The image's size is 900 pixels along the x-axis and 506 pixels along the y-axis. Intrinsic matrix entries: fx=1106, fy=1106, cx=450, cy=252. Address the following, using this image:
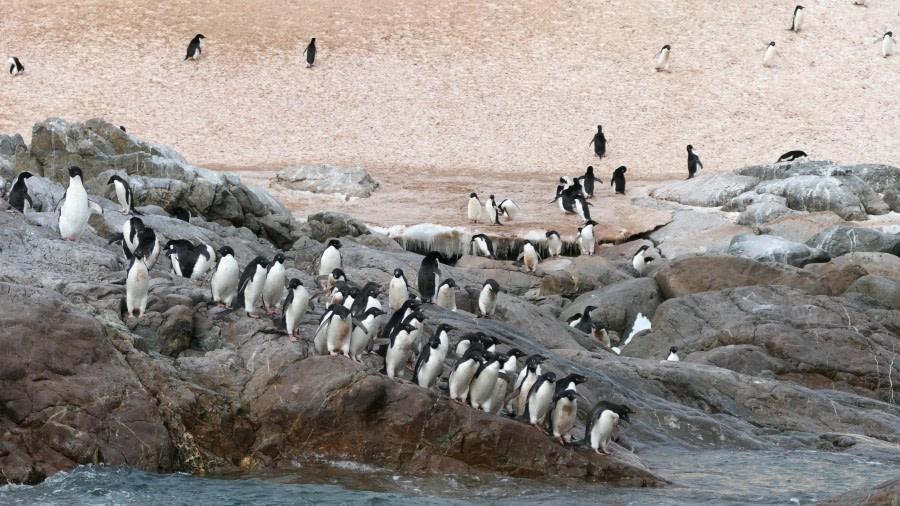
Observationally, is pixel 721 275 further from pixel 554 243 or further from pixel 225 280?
pixel 225 280

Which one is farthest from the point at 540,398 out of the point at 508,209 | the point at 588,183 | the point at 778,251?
the point at 588,183

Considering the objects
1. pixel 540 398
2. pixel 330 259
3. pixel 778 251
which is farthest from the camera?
pixel 778 251

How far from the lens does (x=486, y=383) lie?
12195 millimetres

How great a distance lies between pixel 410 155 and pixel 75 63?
44.4 ft

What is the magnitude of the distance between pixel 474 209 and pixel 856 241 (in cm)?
932

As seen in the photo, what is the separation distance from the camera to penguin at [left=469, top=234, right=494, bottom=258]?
26.4 meters

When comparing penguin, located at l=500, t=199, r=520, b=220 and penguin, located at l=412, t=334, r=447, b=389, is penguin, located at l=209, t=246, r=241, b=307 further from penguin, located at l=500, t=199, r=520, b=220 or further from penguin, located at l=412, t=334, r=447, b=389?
penguin, located at l=500, t=199, r=520, b=220

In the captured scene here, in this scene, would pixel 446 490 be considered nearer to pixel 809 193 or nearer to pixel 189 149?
pixel 809 193

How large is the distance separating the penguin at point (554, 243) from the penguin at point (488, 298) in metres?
8.95

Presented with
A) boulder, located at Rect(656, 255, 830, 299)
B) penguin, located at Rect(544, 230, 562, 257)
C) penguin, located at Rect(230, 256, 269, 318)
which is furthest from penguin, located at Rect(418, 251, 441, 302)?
penguin, located at Rect(544, 230, 562, 257)

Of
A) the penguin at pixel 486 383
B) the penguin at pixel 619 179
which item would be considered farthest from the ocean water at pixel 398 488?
the penguin at pixel 619 179

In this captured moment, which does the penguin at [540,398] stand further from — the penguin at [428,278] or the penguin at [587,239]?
the penguin at [587,239]

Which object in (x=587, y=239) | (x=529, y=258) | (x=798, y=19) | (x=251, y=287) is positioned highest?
(x=798, y=19)

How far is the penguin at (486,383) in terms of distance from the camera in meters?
12.1
